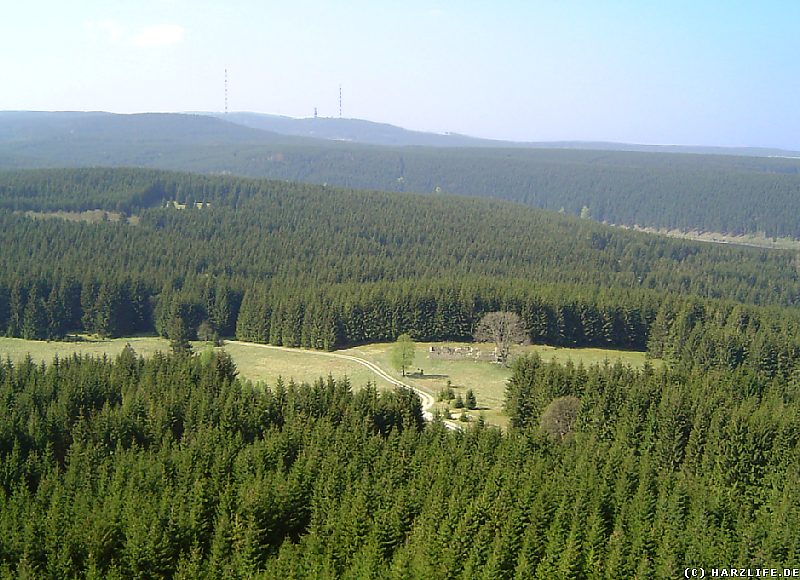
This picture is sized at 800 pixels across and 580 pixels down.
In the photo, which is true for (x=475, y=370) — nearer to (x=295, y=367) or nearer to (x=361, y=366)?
(x=361, y=366)

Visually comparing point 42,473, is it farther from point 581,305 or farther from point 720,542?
point 581,305

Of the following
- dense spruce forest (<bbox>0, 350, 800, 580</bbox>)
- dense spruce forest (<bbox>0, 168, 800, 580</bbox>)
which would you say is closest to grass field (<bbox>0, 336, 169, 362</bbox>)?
dense spruce forest (<bbox>0, 168, 800, 580</bbox>)

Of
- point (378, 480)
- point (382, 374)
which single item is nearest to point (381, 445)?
point (378, 480)

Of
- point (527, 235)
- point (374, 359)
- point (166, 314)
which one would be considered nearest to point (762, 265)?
point (527, 235)

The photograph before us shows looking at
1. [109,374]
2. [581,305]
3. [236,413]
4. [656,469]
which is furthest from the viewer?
[581,305]

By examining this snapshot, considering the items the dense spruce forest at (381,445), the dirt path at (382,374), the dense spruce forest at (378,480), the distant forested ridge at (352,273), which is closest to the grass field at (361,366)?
the dirt path at (382,374)

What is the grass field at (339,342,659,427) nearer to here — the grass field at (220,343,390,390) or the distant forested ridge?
the grass field at (220,343,390,390)

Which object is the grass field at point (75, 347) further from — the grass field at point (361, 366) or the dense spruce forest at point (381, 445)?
the dense spruce forest at point (381, 445)

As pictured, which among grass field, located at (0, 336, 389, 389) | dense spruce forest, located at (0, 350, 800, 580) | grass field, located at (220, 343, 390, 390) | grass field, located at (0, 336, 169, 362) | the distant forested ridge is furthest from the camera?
the distant forested ridge
